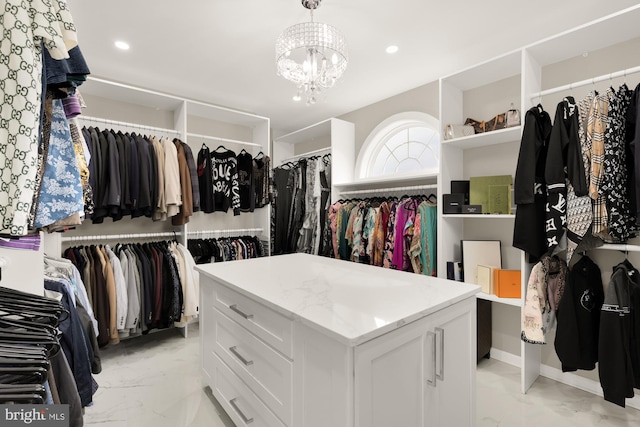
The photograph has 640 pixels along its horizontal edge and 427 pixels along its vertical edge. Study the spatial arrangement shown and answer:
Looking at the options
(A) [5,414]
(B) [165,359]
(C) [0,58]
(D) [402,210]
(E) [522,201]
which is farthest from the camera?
(D) [402,210]

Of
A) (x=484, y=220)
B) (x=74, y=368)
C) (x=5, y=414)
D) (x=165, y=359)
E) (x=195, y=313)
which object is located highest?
(x=484, y=220)

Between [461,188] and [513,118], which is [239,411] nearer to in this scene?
[461,188]

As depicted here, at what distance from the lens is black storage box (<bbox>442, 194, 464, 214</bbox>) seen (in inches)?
102

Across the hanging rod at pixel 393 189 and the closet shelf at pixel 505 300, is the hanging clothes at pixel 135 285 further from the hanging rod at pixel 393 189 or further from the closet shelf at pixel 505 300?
the closet shelf at pixel 505 300

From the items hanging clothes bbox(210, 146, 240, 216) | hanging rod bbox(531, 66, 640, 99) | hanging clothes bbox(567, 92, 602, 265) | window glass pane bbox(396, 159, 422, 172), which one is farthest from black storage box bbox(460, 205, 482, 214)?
hanging clothes bbox(210, 146, 240, 216)

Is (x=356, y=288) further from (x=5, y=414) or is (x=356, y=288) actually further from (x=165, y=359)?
(x=165, y=359)

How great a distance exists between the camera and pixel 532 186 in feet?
6.82

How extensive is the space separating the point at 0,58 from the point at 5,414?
79cm

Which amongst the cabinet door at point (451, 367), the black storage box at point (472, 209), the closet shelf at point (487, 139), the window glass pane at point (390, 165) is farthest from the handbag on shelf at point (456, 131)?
the cabinet door at point (451, 367)

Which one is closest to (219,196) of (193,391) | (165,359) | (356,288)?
(165,359)

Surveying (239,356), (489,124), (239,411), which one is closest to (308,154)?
(489,124)

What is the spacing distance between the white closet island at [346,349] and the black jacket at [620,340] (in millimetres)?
1063

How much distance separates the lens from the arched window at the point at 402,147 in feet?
10.7

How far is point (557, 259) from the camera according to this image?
227 cm
